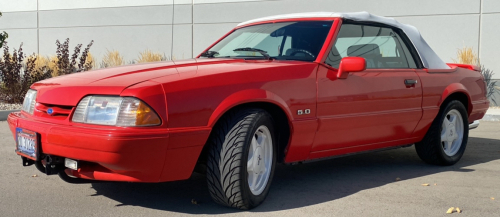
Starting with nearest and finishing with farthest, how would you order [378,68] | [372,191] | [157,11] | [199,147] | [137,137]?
[137,137] < [199,147] < [372,191] < [378,68] < [157,11]

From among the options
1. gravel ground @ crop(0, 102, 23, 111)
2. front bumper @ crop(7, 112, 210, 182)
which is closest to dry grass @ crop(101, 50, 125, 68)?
gravel ground @ crop(0, 102, 23, 111)

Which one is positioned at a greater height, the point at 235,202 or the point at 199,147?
the point at 199,147

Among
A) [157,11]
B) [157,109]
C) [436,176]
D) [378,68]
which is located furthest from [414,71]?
[157,11]

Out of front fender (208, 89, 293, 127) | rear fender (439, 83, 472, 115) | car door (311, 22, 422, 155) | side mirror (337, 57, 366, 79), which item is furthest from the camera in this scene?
rear fender (439, 83, 472, 115)

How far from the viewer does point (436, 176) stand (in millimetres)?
5480

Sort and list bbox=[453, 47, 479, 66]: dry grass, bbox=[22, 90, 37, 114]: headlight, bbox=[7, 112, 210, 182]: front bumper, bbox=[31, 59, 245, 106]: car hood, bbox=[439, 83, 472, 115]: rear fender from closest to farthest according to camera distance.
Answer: bbox=[7, 112, 210, 182]: front bumper → bbox=[31, 59, 245, 106]: car hood → bbox=[22, 90, 37, 114]: headlight → bbox=[439, 83, 472, 115]: rear fender → bbox=[453, 47, 479, 66]: dry grass

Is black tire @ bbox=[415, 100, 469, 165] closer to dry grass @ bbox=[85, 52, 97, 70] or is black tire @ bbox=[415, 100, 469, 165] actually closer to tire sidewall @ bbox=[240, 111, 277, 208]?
tire sidewall @ bbox=[240, 111, 277, 208]

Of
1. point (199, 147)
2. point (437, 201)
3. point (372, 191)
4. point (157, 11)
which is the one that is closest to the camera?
point (199, 147)

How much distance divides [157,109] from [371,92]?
2048 millimetres

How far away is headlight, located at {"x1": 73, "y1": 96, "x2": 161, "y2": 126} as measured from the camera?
3.63m

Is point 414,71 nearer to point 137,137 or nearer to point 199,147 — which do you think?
point 199,147

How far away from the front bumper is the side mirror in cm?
134

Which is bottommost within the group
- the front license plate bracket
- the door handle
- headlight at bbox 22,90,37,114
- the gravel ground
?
the gravel ground

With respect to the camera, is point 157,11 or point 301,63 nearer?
point 301,63
